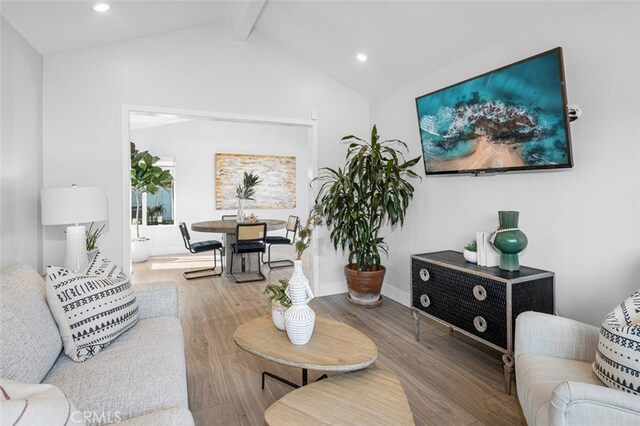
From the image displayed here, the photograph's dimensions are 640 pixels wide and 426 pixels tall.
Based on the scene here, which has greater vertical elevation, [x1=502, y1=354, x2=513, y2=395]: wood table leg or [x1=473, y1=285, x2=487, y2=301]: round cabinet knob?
[x1=473, y1=285, x2=487, y2=301]: round cabinet knob

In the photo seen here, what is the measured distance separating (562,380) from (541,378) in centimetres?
8

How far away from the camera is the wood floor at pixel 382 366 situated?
1.94 meters

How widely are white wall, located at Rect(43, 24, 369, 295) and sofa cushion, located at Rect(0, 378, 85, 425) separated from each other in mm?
2648

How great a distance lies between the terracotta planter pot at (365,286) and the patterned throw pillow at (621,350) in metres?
2.28

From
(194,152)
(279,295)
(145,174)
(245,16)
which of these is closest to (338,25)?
(245,16)

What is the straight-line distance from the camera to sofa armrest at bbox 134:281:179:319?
2.12 metres

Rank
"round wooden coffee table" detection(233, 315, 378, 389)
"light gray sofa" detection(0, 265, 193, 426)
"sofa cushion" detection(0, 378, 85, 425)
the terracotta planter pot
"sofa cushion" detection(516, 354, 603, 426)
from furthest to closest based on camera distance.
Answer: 1. the terracotta planter pot
2. "round wooden coffee table" detection(233, 315, 378, 389)
3. "sofa cushion" detection(516, 354, 603, 426)
4. "light gray sofa" detection(0, 265, 193, 426)
5. "sofa cushion" detection(0, 378, 85, 425)

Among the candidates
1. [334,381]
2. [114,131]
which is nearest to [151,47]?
[114,131]

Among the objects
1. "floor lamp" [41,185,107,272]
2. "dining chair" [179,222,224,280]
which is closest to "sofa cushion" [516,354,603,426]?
"floor lamp" [41,185,107,272]

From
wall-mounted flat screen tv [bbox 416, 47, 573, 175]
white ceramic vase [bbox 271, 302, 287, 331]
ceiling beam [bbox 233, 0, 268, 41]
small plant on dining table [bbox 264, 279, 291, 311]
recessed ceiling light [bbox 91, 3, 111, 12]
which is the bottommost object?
white ceramic vase [bbox 271, 302, 287, 331]

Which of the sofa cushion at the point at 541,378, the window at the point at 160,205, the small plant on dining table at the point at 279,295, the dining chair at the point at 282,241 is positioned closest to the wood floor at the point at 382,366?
the sofa cushion at the point at 541,378

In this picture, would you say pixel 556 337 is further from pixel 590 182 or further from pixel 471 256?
pixel 590 182

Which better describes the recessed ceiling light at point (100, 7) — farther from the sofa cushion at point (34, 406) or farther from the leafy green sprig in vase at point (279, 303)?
the sofa cushion at point (34, 406)

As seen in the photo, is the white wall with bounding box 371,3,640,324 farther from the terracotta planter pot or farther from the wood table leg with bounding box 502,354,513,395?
the terracotta planter pot
